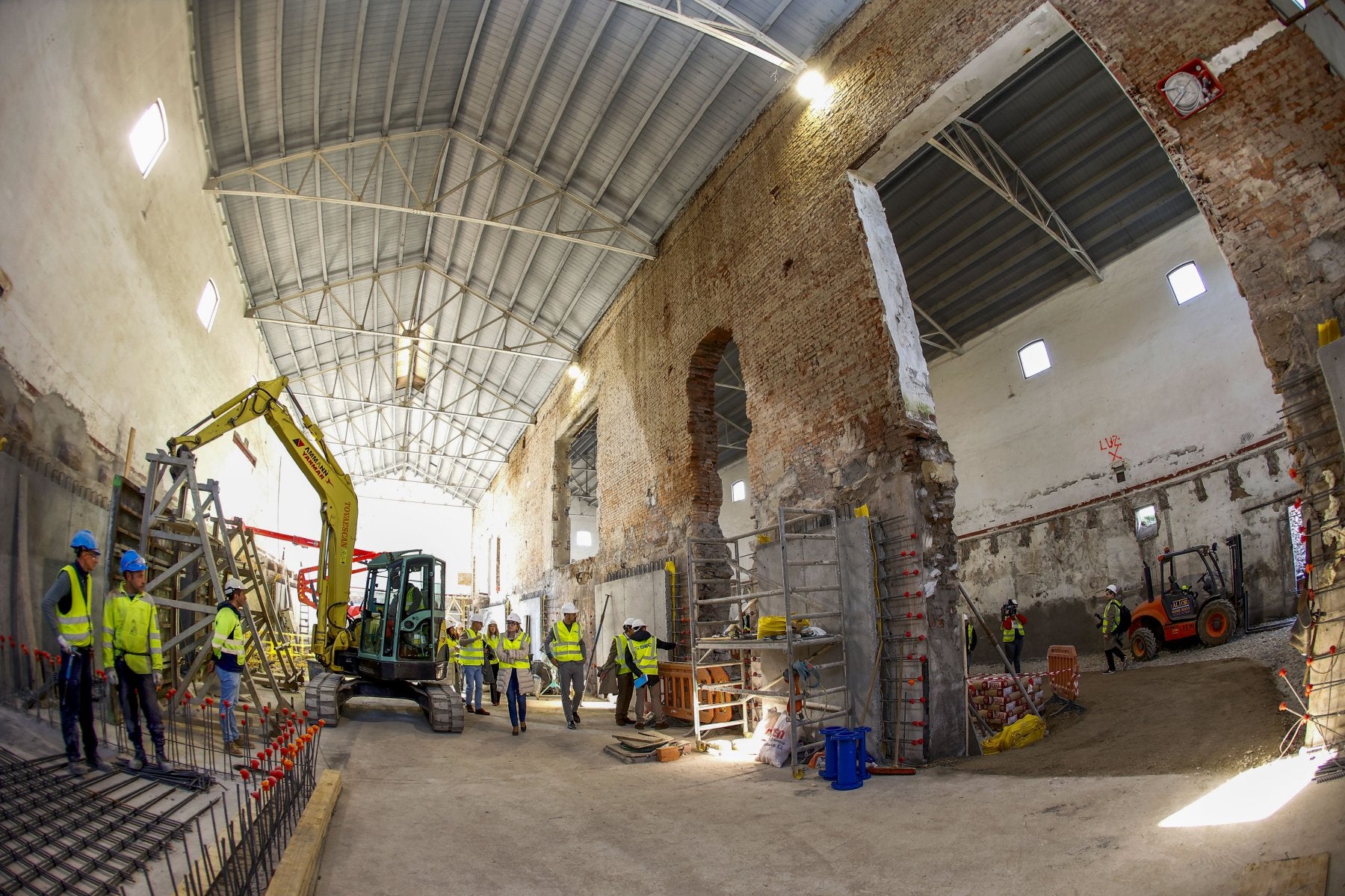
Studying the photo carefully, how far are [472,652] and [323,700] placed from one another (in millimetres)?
2739

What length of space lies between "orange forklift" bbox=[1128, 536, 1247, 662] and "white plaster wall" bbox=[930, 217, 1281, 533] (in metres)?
1.97

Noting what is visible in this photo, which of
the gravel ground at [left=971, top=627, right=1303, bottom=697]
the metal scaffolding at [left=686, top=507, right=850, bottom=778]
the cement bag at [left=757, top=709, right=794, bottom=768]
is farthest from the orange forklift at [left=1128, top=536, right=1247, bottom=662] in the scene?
the cement bag at [left=757, top=709, right=794, bottom=768]

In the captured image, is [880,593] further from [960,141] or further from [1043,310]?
[1043,310]

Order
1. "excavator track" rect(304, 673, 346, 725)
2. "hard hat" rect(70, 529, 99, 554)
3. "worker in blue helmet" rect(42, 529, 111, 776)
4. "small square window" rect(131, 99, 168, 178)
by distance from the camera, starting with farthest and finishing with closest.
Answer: "small square window" rect(131, 99, 168, 178)
"excavator track" rect(304, 673, 346, 725)
"hard hat" rect(70, 529, 99, 554)
"worker in blue helmet" rect(42, 529, 111, 776)

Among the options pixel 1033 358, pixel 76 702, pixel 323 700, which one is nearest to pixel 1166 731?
pixel 76 702

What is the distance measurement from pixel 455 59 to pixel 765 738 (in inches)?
476

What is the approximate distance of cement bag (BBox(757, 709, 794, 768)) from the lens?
7564mm

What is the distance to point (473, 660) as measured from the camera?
38.0ft

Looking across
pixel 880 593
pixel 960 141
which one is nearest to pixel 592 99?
pixel 960 141

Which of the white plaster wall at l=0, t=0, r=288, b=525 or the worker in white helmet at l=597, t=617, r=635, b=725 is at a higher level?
the white plaster wall at l=0, t=0, r=288, b=525

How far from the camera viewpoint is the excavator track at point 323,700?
904 cm

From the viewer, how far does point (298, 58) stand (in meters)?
11.7

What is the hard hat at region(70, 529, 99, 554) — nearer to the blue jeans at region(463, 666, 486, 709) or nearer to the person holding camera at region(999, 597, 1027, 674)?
the blue jeans at region(463, 666, 486, 709)

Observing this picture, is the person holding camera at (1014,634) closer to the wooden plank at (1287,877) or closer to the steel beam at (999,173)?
the steel beam at (999,173)
